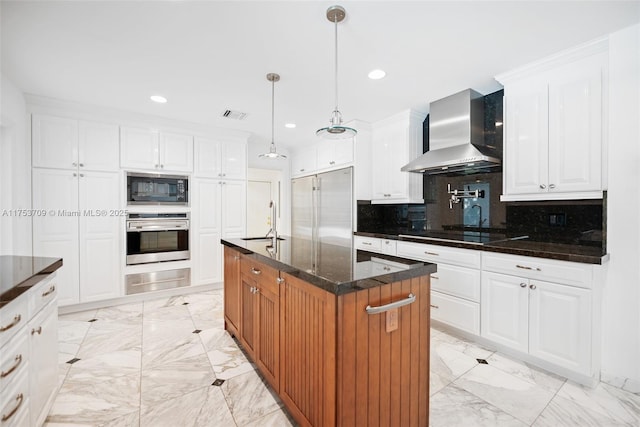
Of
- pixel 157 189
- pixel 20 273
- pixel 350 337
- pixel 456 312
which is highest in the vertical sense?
pixel 157 189

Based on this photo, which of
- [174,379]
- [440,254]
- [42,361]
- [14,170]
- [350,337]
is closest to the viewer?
[350,337]

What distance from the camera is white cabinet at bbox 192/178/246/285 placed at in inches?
159

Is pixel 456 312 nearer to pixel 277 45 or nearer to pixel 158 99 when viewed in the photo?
pixel 277 45

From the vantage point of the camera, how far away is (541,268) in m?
2.03

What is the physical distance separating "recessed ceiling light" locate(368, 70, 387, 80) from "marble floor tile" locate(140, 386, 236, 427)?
2742mm

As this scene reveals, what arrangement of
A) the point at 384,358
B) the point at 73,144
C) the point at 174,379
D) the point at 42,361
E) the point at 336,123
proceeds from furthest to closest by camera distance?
the point at 73,144
the point at 174,379
the point at 336,123
the point at 42,361
the point at 384,358

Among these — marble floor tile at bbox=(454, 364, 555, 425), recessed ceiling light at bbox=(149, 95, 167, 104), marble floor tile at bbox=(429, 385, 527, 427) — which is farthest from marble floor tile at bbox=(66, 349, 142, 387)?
recessed ceiling light at bbox=(149, 95, 167, 104)

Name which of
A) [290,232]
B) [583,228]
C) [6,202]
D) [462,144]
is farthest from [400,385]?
[290,232]

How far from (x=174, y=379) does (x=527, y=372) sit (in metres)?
2.53

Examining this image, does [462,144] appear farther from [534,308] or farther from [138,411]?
[138,411]

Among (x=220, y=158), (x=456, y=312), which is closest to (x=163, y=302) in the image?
(x=220, y=158)

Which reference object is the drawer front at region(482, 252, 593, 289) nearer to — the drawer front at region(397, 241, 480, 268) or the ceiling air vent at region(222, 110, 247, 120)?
the drawer front at region(397, 241, 480, 268)

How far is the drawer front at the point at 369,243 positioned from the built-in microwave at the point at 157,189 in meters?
2.43

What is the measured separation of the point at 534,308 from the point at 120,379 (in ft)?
9.88
